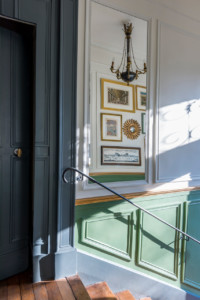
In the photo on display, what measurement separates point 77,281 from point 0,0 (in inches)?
77.5

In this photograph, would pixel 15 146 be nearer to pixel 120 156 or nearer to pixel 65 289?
pixel 120 156

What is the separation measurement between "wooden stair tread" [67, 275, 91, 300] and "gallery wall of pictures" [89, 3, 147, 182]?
0.80m

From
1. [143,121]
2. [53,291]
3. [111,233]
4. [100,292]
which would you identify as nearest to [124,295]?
[100,292]

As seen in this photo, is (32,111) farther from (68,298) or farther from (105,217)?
(68,298)

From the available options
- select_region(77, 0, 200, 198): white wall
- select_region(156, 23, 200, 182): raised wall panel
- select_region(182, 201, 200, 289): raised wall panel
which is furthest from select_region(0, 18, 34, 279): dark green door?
select_region(182, 201, 200, 289): raised wall panel

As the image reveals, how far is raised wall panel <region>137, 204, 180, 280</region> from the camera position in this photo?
225 centimetres

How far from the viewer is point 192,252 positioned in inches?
101

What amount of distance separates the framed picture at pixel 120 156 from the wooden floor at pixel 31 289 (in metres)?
1.00

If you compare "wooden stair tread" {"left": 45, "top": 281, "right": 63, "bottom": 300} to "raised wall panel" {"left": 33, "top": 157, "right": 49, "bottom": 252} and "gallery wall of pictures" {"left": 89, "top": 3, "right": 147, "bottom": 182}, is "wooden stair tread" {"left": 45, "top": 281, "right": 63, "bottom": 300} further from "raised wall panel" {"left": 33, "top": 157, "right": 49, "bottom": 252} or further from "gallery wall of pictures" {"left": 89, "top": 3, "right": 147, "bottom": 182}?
"gallery wall of pictures" {"left": 89, "top": 3, "right": 147, "bottom": 182}

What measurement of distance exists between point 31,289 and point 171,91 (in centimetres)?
221

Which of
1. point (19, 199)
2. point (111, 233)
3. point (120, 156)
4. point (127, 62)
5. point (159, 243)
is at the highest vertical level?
point (127, 62)

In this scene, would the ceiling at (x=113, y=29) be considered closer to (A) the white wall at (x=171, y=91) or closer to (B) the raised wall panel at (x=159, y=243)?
(A) the white wall at (x=171, y=91)

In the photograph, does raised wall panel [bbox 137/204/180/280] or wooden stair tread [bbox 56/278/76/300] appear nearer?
wooden stair tread [bbox 56/278/76/300]

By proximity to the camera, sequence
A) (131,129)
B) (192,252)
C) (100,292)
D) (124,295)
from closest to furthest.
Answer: (100,292), (124,295), (131,129), (192,252)
